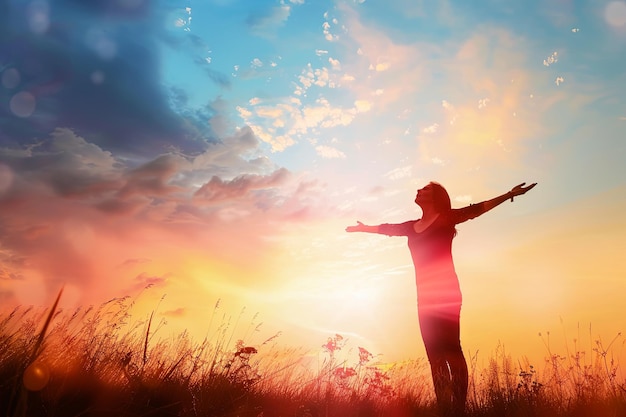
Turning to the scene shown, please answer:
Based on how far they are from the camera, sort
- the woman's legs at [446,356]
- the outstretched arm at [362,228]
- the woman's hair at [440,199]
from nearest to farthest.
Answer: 1. the woman's legs at [446,356]
2. the woman's hair at [440,199]
3. the outstretched arm at [362,228]

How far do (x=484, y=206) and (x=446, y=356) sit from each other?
6.46ft

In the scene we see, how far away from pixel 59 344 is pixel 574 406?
552 cm

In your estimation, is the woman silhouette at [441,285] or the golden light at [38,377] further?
the woman silhouette at [441,285]

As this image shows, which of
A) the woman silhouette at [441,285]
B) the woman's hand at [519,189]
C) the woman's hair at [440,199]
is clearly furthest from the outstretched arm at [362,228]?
the woman's hand at [519,189]

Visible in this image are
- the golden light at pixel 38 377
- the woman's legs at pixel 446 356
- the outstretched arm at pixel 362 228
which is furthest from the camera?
the outstretched arm at pixel 362 228

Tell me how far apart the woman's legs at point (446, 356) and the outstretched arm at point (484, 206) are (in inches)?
47.2

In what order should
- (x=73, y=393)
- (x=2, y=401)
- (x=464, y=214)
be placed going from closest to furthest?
(x=2, y=401) → (x=73, y=393) → (x=464, y=214)

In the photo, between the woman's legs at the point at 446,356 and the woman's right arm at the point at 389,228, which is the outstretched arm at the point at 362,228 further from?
the woman's legs at the point at 446,356

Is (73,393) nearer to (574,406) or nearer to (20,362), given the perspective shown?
(20,362)

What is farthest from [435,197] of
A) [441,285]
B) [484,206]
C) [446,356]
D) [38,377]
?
[38,377]

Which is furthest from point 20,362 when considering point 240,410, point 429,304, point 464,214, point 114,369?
point 464,214

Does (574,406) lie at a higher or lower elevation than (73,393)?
lower

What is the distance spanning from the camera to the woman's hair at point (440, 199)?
545 cm

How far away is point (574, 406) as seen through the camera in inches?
185
